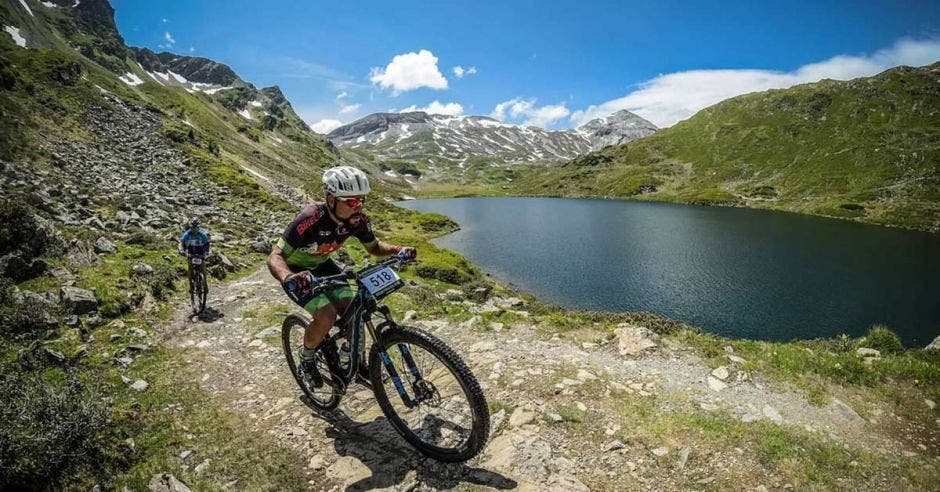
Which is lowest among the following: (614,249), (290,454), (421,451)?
(614,249)

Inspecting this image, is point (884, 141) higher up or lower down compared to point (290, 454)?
higher up

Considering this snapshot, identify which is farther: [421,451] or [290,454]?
[290,454]

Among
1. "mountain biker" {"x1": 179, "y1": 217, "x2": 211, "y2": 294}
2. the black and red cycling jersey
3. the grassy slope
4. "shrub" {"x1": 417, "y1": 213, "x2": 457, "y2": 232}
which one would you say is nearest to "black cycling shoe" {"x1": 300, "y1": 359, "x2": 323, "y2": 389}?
the grassy slope

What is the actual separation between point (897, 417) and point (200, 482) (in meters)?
13.7

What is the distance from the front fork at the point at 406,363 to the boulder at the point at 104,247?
19.8 m

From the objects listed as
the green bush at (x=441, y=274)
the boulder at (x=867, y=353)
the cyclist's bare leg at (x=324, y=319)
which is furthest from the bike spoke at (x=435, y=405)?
the green bush at (x=441, y=274)

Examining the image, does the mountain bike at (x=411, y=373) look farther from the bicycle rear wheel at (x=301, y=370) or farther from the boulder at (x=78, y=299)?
the boulder at (x=78, y=299)

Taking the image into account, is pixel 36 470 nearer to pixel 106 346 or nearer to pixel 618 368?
pixel 106 346

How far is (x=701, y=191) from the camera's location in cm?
17562

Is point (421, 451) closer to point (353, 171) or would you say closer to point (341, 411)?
point (341, 411)

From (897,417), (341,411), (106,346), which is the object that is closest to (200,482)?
(341,411)

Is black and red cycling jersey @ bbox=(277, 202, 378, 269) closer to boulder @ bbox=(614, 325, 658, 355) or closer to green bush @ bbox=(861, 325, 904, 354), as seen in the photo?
boulder @ bbox=(614, 325, 658, 355)

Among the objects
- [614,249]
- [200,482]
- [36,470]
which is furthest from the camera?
[614,249]

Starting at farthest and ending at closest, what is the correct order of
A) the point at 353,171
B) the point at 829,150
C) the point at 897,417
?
1. the point at 829,150
2. the point at 897,417
3. the point at 353,171
